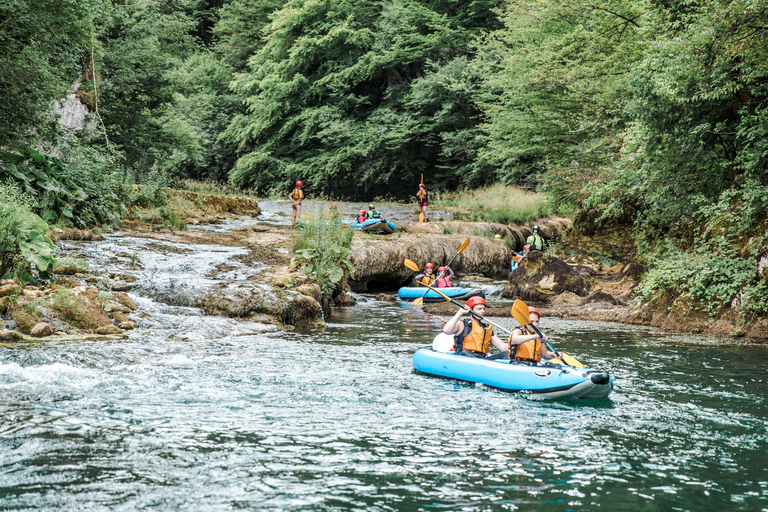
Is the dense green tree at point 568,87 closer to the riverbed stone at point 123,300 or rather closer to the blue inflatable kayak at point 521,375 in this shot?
the blue inflatable kayak at point 521,375

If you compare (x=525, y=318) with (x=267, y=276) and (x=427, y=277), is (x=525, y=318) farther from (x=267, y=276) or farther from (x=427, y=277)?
(x=427, y=277)

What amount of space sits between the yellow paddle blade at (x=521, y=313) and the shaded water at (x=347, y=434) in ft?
2.80

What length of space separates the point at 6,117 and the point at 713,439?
11.8 meters

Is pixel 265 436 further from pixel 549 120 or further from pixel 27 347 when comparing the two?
pixel 549 120

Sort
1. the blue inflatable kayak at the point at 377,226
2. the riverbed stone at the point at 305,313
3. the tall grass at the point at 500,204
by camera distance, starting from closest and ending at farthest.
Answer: the riverbed stone at the point at 305,313 < the blue inflatable kayak at the point at 377,226 < the tall grass at the point at 500,204

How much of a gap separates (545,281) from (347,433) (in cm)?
1091

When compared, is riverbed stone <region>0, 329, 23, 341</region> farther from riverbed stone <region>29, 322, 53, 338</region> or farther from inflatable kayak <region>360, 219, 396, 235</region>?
inflatable kayak <region>360, 219, 396, 235</region>

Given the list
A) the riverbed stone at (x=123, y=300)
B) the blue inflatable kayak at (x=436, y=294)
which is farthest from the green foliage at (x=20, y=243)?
the blue inflatable kayak at (x=436, y=294)

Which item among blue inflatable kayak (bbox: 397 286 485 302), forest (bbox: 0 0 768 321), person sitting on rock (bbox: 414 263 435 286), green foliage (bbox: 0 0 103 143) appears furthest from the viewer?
person sitting on rock (bbox: 414 263 435 286)

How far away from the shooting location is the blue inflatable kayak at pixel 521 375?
19.6 ft

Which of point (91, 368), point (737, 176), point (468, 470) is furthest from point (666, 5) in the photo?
point (91, 368)

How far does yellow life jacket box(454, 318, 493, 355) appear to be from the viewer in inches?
287

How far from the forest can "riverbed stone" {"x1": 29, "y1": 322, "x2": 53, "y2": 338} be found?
6.84ft

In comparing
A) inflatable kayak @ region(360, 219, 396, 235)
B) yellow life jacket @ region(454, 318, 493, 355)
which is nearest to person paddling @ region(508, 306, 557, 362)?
yellow life jacket @ region(454, 318, 493, 355)
